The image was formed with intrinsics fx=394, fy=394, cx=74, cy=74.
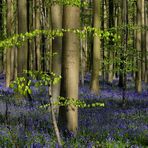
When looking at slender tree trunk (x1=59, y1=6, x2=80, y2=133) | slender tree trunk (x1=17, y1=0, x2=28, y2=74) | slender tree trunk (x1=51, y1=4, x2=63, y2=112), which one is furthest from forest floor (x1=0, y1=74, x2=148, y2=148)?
slender tree trunk (x1=17, y1=0, x2=28, y2=74)

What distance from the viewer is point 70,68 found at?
8094mm

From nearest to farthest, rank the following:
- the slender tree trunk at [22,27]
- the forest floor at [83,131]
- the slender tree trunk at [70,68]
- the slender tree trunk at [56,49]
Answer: the forest floor at [83,131] < the slender tree trunk at [70,68] < the slender tree trunk at [56,49] < the slender tree trunk at [22,27]

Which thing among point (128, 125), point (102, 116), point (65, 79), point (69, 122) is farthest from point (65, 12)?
point (102, 116)

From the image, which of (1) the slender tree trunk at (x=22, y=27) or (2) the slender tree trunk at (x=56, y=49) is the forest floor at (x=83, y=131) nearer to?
(2) the slender tree trunk at (x=56, y=49)

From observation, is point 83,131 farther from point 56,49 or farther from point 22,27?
point 22,27

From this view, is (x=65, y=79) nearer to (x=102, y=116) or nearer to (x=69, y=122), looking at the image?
(x=69, y=122)

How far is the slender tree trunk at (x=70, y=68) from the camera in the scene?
8102 millimetres

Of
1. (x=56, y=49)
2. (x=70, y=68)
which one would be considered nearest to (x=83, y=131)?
(x=70, y=68)

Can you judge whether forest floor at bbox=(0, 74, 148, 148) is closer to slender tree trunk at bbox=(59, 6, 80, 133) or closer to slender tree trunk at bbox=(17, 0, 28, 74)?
slender tree trunk at bbox=(59, 6, 80, 133)

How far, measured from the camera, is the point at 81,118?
11188mm

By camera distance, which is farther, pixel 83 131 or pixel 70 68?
pixel 83 131

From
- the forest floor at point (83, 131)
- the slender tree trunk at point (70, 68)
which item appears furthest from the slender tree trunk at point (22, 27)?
the slender tree trunk at point (70, 68)

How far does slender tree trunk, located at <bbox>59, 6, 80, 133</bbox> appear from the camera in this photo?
26.6 feet

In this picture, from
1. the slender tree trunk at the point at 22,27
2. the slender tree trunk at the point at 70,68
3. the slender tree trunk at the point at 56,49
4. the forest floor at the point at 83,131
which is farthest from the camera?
the slender tree trunk at the point at 22,27
